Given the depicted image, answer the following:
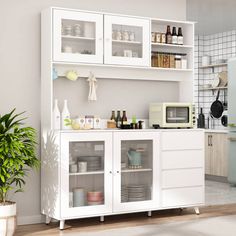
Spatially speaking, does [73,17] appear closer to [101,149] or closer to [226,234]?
[101,149]

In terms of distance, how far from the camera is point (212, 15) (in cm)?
757

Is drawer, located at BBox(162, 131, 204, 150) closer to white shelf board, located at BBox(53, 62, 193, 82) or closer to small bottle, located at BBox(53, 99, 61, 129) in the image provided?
white shelf board, located at BBox(53, 62, 193, 82)

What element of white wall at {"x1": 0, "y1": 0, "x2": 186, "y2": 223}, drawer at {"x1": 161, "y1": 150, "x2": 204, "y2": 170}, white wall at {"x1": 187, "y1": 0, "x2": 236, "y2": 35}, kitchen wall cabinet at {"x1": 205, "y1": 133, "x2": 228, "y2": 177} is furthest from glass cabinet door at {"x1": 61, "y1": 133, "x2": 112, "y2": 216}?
kitchen wall cabinet at {"x1": 205, "y1": 133, "x2": 228, "y2": 177}

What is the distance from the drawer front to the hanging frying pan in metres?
3.30

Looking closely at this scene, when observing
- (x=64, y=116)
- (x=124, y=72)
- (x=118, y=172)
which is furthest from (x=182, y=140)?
(x=64, y=116)

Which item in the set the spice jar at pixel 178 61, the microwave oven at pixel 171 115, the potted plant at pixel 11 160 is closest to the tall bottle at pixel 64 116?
the potted plant at pixel 11 160

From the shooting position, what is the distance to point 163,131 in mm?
5570

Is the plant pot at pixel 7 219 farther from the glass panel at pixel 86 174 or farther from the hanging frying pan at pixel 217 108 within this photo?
the hanging frying pan at pixel 217 108

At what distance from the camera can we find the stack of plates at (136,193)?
5.45 metres

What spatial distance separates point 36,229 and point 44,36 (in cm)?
185

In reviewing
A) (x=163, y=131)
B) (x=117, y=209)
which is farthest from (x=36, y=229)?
(x=163, y=131)

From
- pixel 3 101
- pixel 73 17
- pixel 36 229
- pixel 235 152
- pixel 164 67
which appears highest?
pixel 73 17

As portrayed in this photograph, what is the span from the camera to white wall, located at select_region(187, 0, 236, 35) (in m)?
6.79

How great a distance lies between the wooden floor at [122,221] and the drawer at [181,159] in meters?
0.54
